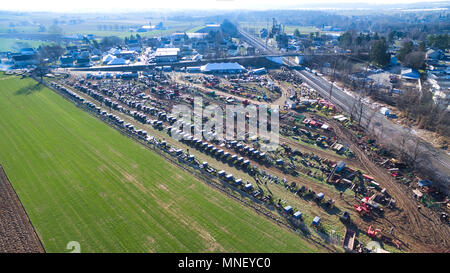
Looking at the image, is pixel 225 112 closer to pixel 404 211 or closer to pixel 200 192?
pixel 200 192

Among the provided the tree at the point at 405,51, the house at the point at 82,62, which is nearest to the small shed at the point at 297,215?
the tree at the point at 405,51

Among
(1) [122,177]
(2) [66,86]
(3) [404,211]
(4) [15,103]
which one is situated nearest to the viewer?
(3) [404,211]

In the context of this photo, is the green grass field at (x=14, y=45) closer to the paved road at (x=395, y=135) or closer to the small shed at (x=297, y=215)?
the paved road at (x=395, y=135)

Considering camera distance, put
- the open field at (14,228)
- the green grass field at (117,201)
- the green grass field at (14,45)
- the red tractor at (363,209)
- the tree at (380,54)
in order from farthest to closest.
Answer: the green grass field at (14,45)
the tree at (380,54)
the red tractor at (363,209)
the green grass field at (117,201)
the open field at (14,228)

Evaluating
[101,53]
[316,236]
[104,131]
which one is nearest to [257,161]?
[316,236]

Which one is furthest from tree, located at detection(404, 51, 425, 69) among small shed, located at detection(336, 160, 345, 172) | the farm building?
small shed, located at detection(336, 160, 345, 172)

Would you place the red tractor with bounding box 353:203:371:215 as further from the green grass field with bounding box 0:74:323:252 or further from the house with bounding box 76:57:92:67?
the house with bounding box 76:57:92:67
